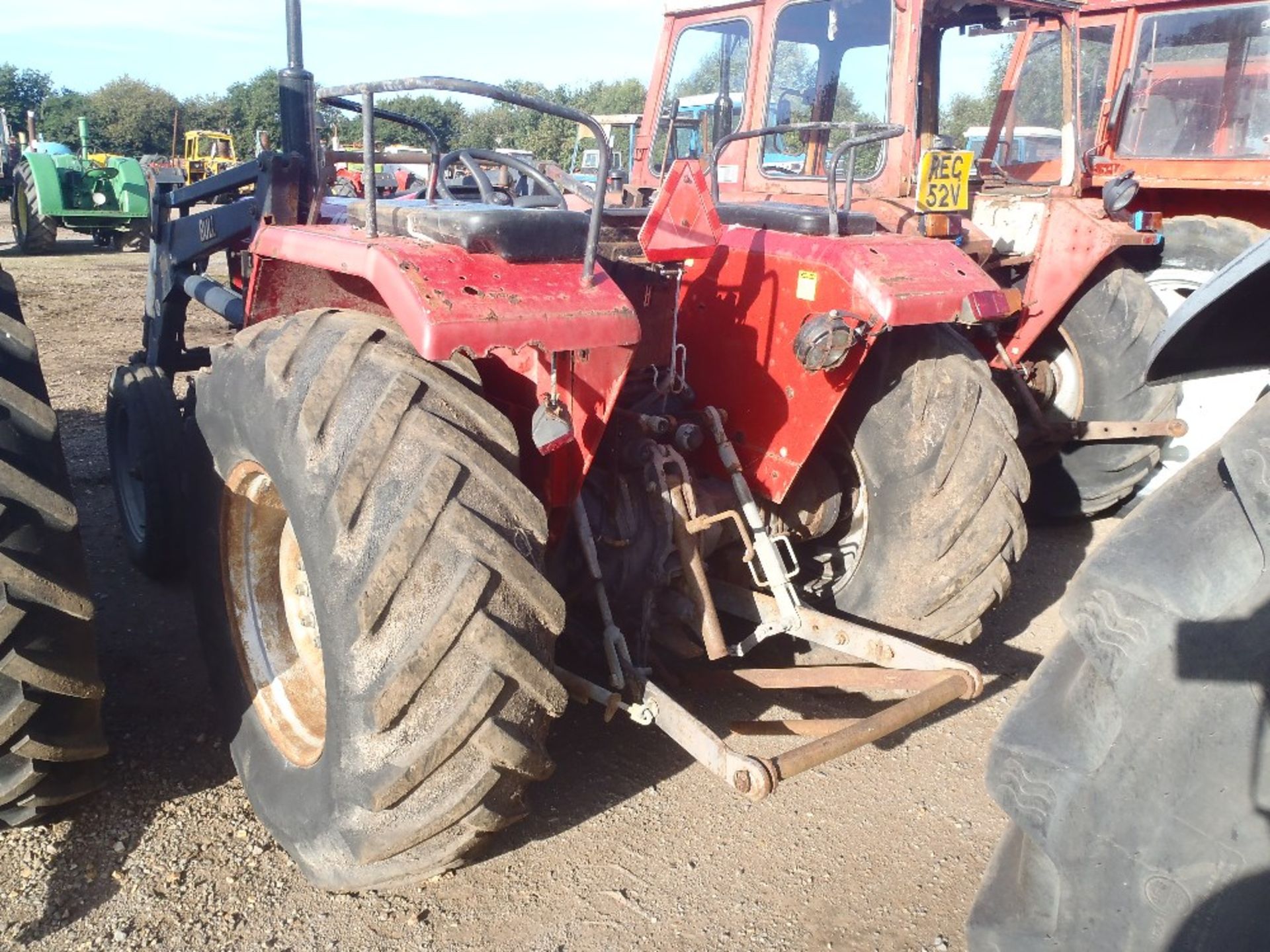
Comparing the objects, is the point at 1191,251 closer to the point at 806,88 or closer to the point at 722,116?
the point at 806,88

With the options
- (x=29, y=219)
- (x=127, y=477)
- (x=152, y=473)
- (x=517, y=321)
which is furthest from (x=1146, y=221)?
(x=29, y=219)

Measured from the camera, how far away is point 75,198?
50.1ft

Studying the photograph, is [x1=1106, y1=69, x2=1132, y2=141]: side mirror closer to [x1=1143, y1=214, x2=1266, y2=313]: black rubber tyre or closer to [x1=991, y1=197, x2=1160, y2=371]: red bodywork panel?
[x1=1143, y1=214, x2=1266, y2=313]: black rubber tyre

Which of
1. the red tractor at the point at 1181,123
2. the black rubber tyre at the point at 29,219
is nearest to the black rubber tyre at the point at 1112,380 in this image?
the red tractor at the point at 1181,123

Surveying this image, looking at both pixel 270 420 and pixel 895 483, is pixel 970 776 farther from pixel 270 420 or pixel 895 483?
pixel 270 420

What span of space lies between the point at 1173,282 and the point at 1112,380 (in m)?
0.74

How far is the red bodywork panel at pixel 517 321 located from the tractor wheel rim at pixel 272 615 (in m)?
0.67

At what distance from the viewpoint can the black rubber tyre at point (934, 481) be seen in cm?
293

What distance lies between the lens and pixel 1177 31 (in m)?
6.35

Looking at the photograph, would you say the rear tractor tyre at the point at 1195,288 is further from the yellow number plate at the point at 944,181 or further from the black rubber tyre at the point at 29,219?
the black rubber tyre at the point at 29,219

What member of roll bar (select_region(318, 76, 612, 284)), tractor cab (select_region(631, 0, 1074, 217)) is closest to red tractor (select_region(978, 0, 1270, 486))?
tractor cab (select_region(631, 0, 1074, 217))

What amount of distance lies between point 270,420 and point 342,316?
11.8 inches

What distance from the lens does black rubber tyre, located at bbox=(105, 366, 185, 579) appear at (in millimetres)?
3875

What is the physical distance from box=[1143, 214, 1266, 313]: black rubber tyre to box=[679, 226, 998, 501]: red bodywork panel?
268cm
